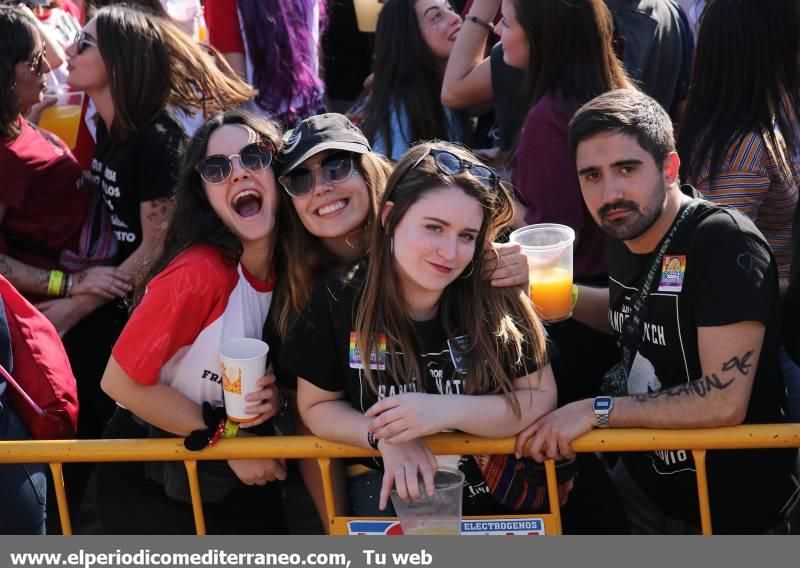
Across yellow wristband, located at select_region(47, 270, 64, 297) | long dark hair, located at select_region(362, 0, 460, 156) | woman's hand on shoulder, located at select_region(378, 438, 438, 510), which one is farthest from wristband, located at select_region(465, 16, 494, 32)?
woman's hand on shoulder, located at select_region(378, 438, 438, 510)

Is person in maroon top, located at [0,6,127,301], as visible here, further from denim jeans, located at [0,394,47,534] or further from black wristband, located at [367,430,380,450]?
black wristband, located at [367,430,380,450]

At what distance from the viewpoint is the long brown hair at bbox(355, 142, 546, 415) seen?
3.20m

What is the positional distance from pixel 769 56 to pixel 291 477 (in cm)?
237

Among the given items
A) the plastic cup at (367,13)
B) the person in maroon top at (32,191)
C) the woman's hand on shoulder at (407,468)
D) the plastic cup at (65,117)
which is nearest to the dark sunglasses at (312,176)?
the woman's hand on shoulder at (407,468)

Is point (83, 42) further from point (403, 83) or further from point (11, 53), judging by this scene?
point (403, 83)

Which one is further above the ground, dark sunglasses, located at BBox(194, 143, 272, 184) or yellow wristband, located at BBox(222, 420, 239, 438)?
dark sunglasses, located at BBox(194, 143, 272, 184)

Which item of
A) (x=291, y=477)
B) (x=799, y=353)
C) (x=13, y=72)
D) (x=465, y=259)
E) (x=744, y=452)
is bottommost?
(x=291, y=477)

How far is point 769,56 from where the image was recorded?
3990 millimetres

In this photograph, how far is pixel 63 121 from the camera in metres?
5.47

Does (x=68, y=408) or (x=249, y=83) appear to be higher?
(x=249, y=83)

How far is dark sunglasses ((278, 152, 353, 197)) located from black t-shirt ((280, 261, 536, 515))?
15.9 inches
